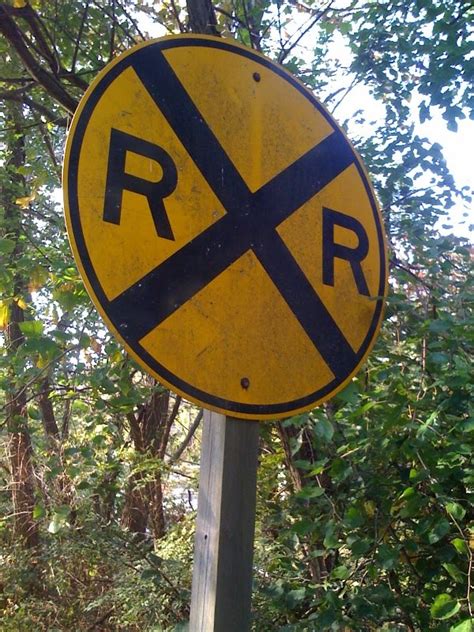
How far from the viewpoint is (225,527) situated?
3.39 ft

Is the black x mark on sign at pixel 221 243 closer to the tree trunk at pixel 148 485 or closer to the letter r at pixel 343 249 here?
the letter r at pixel 343 249

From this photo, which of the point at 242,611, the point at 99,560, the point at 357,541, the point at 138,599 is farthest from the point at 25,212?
the point at 242,611

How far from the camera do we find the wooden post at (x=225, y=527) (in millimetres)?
1010

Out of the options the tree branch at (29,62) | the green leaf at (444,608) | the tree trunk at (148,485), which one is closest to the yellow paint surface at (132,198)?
the green leaf at (444,608)

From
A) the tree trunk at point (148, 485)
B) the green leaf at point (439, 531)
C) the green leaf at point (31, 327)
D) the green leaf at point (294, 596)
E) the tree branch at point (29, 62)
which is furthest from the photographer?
the tree trunk at point (148, 485)

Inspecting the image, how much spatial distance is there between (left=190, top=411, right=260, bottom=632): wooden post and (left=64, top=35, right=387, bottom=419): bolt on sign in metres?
0.07

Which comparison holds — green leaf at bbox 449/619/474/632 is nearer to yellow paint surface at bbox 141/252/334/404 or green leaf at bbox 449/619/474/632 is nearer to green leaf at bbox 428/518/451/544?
green leaf at bbox 428/518/451/544

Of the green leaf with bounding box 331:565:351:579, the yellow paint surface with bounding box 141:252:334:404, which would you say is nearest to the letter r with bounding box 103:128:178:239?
the yellow paint surface with bounding box 141:252:334:404

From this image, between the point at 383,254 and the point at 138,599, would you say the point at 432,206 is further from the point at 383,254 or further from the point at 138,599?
the point at 138,599

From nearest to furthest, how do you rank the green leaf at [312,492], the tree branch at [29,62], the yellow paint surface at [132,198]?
the yellow paint surface at [132,198], the green leaf at [312,492], the tree branch at [29,62]

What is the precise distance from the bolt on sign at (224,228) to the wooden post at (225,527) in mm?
66

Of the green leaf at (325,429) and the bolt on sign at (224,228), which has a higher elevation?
the bolt on sign at (224,228)

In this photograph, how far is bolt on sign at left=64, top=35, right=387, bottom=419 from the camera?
98 cm

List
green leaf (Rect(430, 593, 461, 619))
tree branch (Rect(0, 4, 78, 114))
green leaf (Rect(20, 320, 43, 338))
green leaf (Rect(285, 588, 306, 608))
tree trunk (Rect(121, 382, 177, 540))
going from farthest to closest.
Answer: tree trunk (Rect(121, 382, 177, 540))
tree branch (Rect(0, 4, 78, 114))
green leaf (Rect(20, 320, 43, 338))
green leaf (Rect(285, 588, 306, 608))
green leaf (Rect(430, 593, 461, 619))
